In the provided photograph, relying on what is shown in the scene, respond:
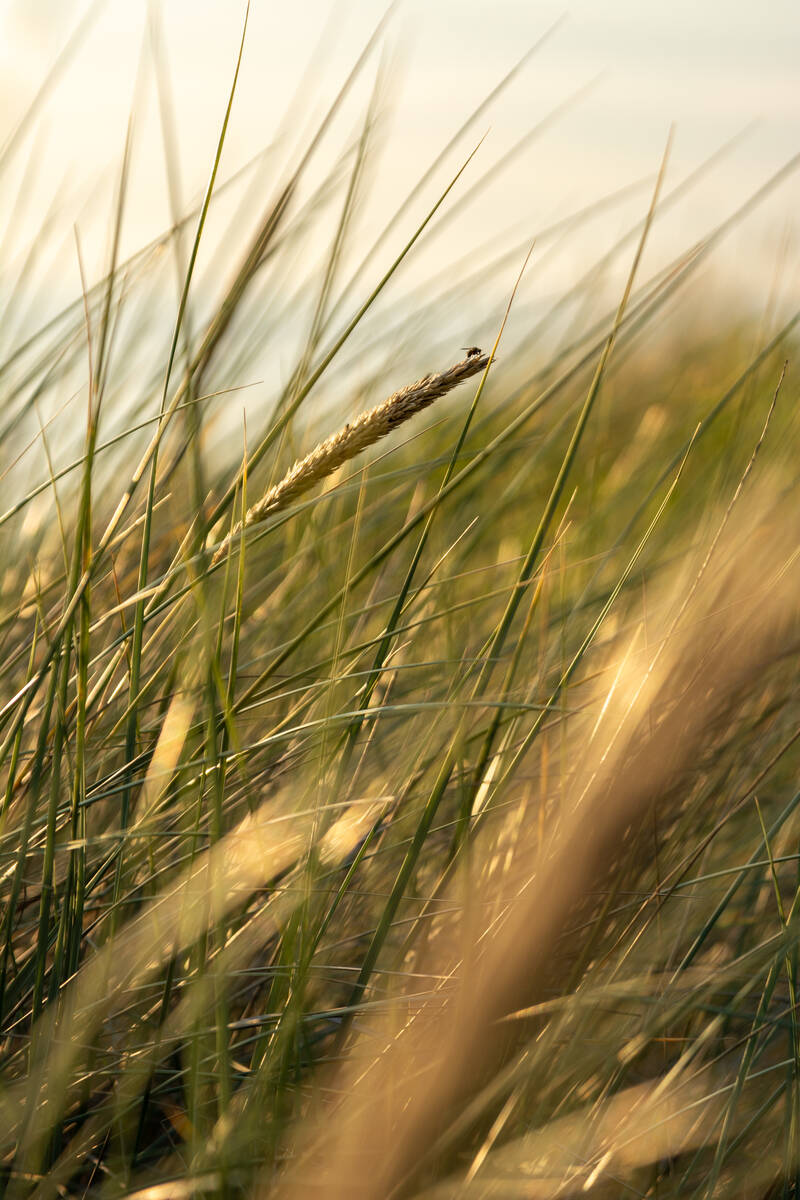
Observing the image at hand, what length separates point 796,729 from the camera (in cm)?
77

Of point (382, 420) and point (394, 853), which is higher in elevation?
point (382, 420)

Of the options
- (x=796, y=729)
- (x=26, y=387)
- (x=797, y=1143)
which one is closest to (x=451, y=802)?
(x=796, y=729)

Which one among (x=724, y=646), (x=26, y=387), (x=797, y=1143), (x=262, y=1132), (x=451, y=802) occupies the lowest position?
(x=797, y=1143)

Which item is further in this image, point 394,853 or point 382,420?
point 394,853

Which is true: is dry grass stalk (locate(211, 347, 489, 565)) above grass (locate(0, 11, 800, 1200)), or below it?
above

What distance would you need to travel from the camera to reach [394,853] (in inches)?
33.3

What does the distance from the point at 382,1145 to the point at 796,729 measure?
479 millimetres

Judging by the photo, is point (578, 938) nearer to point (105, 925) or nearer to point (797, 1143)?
point (797, 1143)

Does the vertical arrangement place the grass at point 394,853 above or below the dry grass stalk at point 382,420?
below

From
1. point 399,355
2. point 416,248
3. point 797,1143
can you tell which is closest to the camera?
point 797,1143

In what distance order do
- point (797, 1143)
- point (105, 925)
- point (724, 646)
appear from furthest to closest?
point (105, 925) → point (797, 1143) → point (724, 646)

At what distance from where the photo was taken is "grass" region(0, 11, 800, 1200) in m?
0.43

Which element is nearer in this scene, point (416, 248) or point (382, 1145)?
point (382, 1145)

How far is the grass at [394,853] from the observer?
0.43 m
